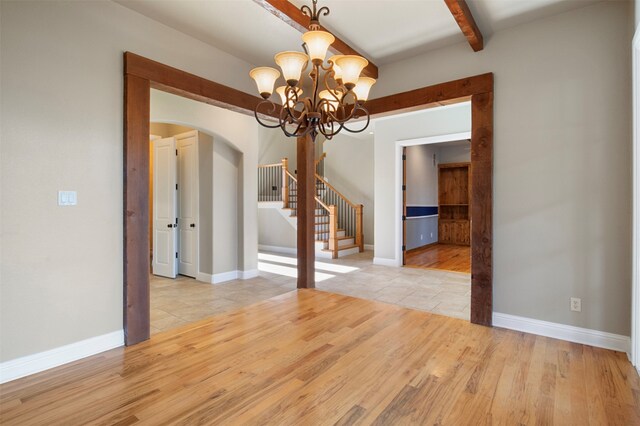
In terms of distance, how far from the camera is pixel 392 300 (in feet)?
13.5

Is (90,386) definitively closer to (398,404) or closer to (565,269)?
(398,404)

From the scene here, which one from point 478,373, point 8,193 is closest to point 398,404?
point 478,373

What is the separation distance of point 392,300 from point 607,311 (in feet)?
6.76

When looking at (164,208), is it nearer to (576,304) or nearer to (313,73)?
(313,73)

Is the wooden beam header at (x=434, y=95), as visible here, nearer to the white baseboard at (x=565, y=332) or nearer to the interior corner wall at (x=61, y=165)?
the white baseboard at (x=565, y=332)

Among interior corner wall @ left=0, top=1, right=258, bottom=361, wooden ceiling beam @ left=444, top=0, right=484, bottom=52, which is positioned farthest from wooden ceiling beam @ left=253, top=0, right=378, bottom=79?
interior corner wall @ left=0, top=1, right=258, bottom=361

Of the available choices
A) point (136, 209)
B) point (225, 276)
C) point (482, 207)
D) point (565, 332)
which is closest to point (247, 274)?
point (225, 276)

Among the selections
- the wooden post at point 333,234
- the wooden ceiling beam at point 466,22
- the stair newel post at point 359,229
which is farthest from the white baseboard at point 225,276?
the wooden ceiling beam at point 466,22

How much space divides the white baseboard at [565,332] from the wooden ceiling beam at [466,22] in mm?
2636

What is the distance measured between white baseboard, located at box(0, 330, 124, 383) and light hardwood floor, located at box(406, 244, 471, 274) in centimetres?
506

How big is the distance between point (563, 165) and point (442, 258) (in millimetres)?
4448

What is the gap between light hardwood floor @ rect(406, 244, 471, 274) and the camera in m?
6.21

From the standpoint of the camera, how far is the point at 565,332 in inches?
113

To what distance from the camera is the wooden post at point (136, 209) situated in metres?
2.80
